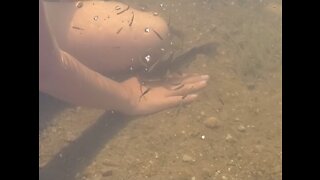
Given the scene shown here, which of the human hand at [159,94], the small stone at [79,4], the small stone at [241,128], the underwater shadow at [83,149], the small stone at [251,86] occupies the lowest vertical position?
the underwater shadow at [83,149]

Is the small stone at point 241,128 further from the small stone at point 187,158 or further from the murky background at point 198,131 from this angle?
the small stone at point 187,158

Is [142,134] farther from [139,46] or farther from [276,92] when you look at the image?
[276,92]

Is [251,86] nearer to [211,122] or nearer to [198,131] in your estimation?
[211,122]

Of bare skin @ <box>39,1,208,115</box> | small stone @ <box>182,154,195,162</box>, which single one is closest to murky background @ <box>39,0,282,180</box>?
small stone @ <box>182,154,195,162</box>

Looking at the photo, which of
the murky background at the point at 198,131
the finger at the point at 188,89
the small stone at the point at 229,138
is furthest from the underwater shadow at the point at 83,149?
the small stone at the point at 229,138
